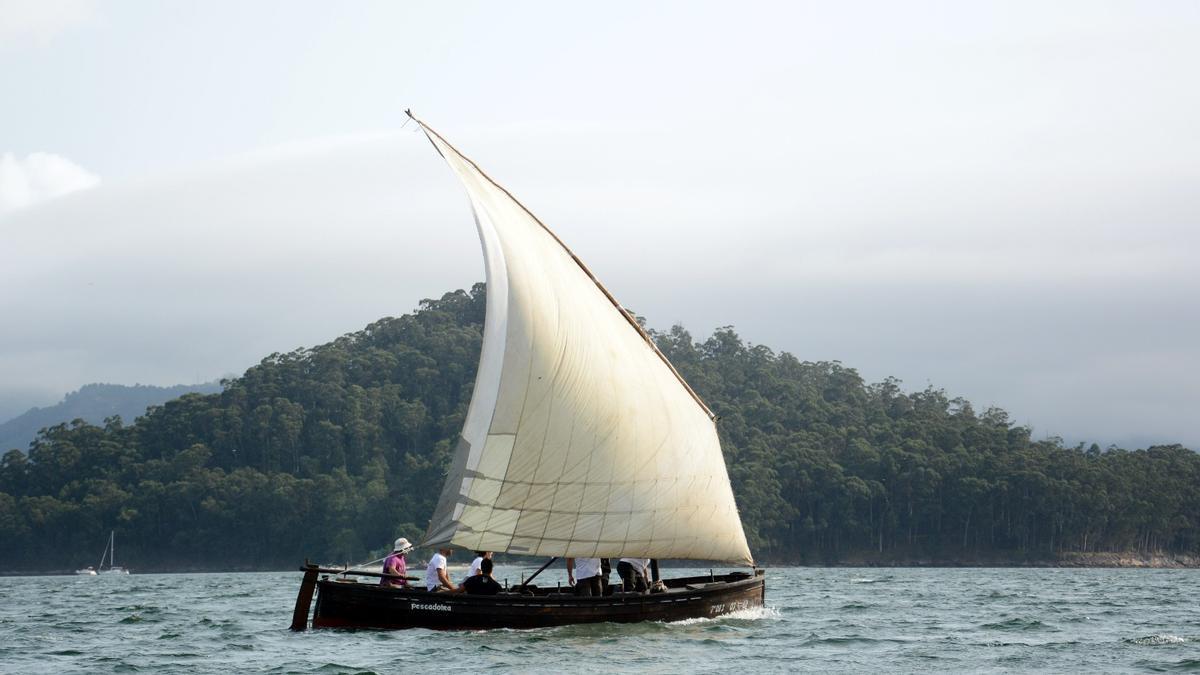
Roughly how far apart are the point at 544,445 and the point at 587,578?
3.79 m

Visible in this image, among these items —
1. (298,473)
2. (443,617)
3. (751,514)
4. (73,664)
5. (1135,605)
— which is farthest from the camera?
(298,473)

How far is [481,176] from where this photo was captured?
34875mm

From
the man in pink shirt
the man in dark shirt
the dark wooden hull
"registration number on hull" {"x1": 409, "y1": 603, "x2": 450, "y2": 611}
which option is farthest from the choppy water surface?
the man in pink shirt

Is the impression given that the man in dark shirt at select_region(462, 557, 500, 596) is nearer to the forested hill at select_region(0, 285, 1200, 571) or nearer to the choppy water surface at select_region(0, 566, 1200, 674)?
the choppy water surface at select_region(0, 566, 1200, 674)

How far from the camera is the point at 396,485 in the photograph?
14412 cm

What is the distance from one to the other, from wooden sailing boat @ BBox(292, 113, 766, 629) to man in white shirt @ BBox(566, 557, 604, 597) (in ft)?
2.57

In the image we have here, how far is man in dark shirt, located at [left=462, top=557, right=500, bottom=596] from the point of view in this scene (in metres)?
35.1

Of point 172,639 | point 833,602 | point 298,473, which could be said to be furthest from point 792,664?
point 298,473

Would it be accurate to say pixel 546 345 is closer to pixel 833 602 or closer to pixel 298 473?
pixel 833 602

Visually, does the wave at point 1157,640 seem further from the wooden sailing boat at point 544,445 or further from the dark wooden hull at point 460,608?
the dark wooden hull at point 460,608

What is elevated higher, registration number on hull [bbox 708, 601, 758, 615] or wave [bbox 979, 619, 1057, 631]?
registration number on hull [bbox 708, 601, 758, 615]

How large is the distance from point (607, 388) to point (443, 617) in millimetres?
6400

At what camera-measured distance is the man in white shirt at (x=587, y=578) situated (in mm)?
36312

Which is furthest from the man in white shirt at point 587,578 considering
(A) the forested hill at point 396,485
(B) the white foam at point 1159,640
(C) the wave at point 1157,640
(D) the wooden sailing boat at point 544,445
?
(A) the forested hill at point 396,485
